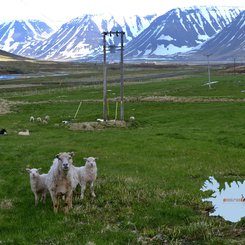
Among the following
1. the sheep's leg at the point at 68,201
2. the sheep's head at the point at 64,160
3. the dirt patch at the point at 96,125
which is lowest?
the dirt patch at the point at 96,125

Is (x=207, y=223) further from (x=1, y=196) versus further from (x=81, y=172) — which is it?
(x=1, y=196)

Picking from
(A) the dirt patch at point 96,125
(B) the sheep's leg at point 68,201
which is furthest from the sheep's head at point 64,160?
(A) the dirt patch at point 96,125

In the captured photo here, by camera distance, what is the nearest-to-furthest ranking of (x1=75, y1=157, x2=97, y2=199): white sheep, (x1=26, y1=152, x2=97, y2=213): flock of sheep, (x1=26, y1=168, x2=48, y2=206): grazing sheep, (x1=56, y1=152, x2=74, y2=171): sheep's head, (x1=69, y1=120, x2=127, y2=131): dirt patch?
(x1=56, y1=152, x2=74, y2=171): sheep's head → (x1=26, y1=152, x2=97, y2=213): flock of sheep → (x1=26, y1=168, x2=48, y2=206): grazing sheep → (x1=75, y1=157, x2=97, y2=199): white sheep → (x1=69, y1=120, x2=127, y2=131): dirt patch

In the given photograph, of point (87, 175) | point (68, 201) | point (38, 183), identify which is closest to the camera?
point (68, 201)

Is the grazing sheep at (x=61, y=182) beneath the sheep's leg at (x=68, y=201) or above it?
above

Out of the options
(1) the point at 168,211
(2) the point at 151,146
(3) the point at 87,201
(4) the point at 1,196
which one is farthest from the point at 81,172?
(2) the point at 151,146

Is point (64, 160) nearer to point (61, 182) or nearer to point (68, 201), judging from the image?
point (61, 182)

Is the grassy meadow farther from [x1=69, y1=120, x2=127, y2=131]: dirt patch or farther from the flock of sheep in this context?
[x1=69, y1=120, x2=127, y2=131]: dirt patch

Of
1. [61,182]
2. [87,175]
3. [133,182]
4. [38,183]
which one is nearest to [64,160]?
[61,182]

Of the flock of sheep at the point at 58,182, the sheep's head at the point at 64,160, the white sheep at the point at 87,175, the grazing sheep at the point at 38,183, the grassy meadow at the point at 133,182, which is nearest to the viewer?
the grassy meadow at the point at 133,182

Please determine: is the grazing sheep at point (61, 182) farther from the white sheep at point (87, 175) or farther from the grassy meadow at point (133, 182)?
the white sheep at point (87, 175)

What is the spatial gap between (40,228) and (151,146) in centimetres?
1750

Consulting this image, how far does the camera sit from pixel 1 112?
60.5 metres

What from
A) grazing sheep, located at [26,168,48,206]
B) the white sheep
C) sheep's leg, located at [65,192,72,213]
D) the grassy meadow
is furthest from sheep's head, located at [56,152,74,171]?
the white sheep
